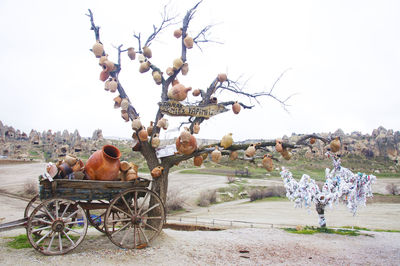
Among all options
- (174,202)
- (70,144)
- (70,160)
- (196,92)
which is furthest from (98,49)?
(70,144)

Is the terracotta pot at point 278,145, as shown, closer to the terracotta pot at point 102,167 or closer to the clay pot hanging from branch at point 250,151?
the clay pot hanging from branch at point 250,151

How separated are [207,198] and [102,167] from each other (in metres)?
23.8

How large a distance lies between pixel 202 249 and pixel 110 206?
2442 millimetres

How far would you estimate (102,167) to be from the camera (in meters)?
6.46

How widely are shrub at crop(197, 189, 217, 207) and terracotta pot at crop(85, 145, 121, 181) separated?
2243 cm

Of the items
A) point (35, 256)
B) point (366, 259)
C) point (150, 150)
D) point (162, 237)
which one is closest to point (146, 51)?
point (150, 150)

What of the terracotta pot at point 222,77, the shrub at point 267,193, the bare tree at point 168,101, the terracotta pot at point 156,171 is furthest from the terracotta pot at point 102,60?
the shrub at point 267,193

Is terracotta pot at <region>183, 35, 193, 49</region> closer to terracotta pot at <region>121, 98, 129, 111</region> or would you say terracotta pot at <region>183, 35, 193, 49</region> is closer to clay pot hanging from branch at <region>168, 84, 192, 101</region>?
clay pot hanging from branch at <region>168, 84, 192, 101</region>

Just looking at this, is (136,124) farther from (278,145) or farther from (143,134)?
(278,145)

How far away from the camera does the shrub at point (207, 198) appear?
28.2m

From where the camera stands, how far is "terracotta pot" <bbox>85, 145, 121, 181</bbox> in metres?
6.44

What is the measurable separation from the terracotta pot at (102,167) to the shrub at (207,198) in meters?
22.4

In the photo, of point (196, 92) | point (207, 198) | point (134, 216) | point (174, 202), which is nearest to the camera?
point (134, 216)

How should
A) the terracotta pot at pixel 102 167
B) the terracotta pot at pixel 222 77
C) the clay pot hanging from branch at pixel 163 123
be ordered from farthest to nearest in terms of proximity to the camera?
the terracotta pot at pixel 222 77, the clay pot hanging from branch at pixel 163 123, the terracotta pot at pixel 102 167
